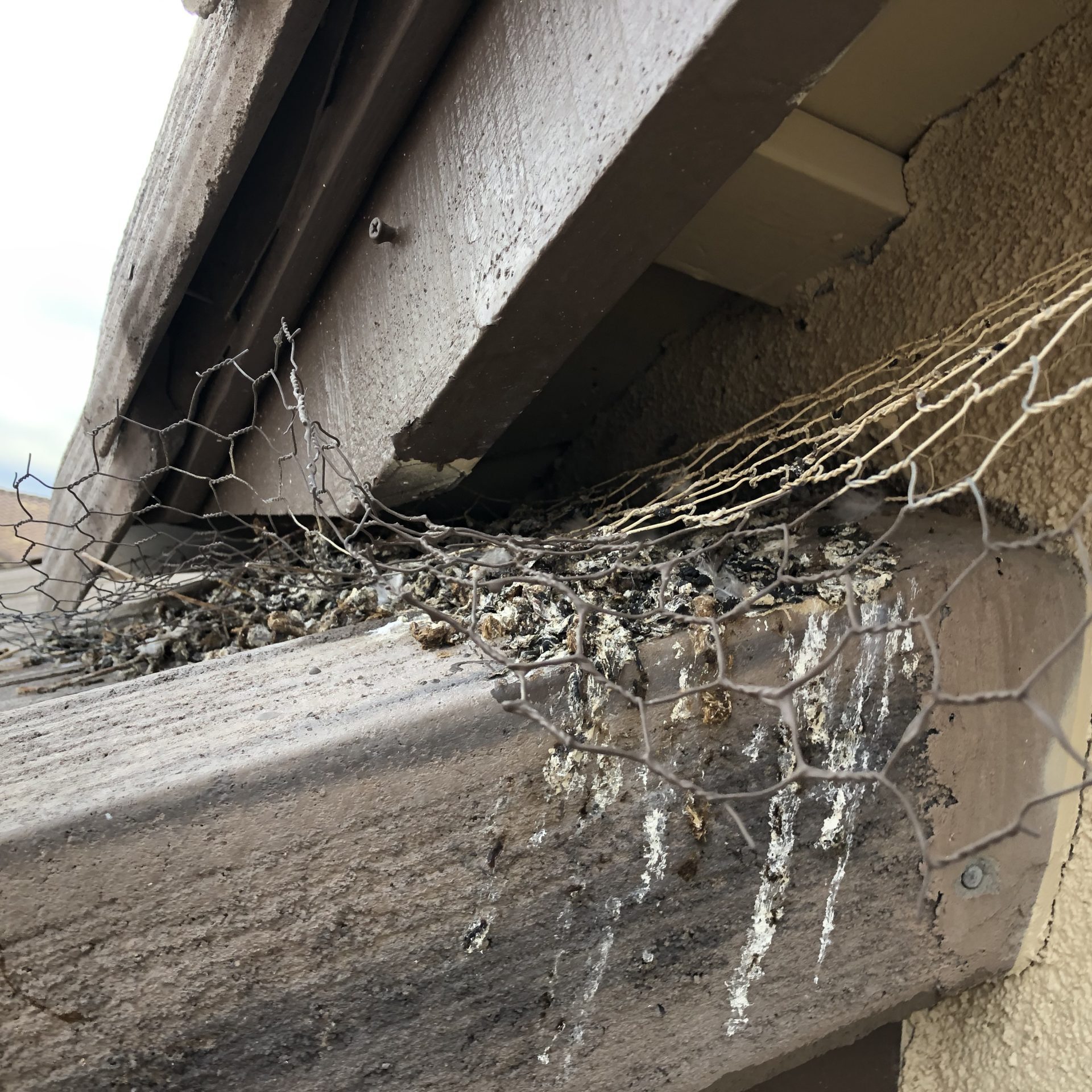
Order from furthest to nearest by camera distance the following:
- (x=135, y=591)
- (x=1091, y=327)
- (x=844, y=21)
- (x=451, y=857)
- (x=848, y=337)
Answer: (x=135, y=591)
(x=848, y=337)
(x=1091, y=327)
(x=451, y=857)
(x=844, y=21)

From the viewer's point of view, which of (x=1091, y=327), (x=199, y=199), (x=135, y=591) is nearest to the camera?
(x=1091, y=327)

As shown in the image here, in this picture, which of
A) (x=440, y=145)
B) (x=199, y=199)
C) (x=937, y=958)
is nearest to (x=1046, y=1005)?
(x=937, y=958)

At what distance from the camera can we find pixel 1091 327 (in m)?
0.87

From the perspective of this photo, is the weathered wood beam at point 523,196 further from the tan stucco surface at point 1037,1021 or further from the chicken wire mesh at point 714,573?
the tan stucco surface at point 1037,1021

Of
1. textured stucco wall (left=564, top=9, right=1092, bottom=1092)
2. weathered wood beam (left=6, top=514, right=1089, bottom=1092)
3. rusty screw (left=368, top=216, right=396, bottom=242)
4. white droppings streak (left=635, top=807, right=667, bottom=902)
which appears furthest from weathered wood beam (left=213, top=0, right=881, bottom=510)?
white droppings streak (left=635, top=807, right=667, bottom=902)

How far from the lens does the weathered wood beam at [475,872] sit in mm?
A: 624

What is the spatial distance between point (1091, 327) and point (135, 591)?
1.69 meters

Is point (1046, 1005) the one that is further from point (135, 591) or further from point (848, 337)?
point (135, 591)

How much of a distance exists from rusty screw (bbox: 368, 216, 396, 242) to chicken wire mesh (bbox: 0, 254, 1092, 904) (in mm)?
216

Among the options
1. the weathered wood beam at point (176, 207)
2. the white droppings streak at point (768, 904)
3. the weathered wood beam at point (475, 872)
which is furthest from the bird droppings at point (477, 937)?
the weathered wood beam at point (176, 207)

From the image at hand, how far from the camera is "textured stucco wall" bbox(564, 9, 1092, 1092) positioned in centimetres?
89

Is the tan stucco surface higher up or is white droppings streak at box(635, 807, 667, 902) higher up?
white droppings streak at box(635, 807, 667, 902)

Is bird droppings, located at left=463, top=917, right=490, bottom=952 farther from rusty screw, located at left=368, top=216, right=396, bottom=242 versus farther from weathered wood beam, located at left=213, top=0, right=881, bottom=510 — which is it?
rusty screw, located at left=368, top=216, right=396, bottom=242

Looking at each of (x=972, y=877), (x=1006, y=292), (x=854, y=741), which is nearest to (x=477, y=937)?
(x=854, y=741)
